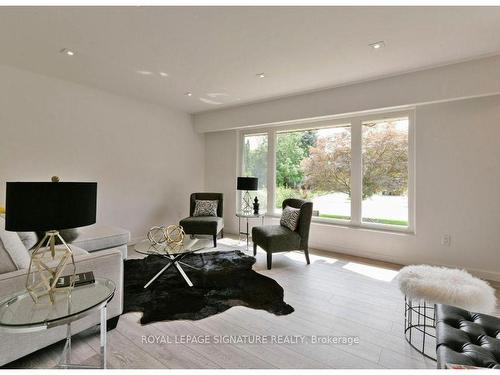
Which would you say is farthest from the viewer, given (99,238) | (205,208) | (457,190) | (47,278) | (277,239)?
(205,208)

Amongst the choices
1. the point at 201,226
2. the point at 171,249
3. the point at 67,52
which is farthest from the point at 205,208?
the point at 67,52

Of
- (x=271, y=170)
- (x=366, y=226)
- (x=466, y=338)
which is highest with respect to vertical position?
(x=271, y=170)

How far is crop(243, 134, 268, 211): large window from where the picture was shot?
5191mm

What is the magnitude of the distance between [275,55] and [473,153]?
2.70 metres

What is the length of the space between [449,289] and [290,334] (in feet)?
3.74

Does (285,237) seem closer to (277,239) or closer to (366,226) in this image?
(277,239)

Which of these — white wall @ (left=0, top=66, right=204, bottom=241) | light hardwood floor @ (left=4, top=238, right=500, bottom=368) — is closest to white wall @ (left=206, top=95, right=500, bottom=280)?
light hardwood floor @ (left=4, top=238, right=500, bottom=368)

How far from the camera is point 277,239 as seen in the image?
3.41 meters

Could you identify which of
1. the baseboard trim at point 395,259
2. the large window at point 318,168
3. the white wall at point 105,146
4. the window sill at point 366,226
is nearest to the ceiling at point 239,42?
the white wall at point 105,146

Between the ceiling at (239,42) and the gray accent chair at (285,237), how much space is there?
1.91 meters

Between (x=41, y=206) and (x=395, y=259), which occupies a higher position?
(x=41, y=206)

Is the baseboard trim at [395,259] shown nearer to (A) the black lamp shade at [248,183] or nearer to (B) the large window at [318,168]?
(B) the large window at [318,168]

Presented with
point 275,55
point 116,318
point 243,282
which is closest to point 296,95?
point 275,55

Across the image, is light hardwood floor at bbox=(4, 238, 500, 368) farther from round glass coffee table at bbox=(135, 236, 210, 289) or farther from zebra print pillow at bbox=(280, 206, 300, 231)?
zebra print pillow at bbox=(280, 206, 300, 231)
